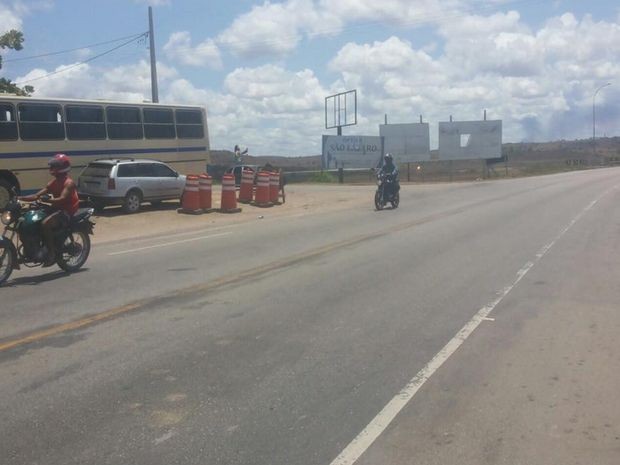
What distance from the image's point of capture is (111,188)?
66.4ft

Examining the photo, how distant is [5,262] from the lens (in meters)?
9.44

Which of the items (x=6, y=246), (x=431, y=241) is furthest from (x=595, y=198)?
(x=6, y=246)

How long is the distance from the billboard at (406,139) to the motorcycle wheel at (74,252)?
4180 centimetres

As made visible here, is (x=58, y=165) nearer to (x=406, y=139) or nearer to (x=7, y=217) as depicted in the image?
(x=7, y=217)

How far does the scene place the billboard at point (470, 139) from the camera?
53844mm

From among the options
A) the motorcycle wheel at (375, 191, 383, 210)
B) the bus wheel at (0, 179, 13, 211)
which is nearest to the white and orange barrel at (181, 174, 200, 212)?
the bus wheel at (0, 179, 13, 211)

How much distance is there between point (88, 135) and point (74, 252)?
37.9ft

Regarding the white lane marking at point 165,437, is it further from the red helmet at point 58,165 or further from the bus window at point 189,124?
the bus window at point 189,124

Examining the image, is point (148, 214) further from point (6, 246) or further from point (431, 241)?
point (6, 246)

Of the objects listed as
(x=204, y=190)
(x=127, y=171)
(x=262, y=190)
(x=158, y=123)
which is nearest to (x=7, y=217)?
(x=127, y=171)

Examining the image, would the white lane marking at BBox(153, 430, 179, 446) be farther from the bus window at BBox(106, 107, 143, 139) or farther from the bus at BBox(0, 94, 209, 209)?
→ the bus window at BBox(106, 107, 143, 139)

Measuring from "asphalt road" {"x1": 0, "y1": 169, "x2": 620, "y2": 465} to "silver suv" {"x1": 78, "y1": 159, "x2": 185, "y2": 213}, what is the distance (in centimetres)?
903

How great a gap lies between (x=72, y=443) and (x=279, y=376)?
180cm

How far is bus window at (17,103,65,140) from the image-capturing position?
19.5 meters
